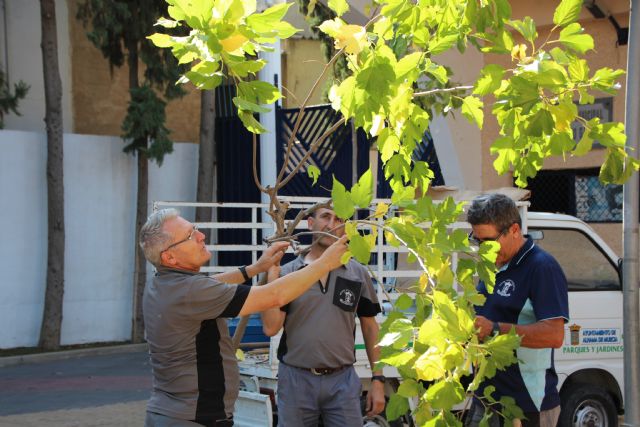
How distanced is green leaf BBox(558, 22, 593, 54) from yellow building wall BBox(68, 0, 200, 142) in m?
15.5

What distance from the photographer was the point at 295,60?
79.6 feet

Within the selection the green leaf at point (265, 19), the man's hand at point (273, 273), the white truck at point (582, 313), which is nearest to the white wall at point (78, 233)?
the white truck at point (582, 313)

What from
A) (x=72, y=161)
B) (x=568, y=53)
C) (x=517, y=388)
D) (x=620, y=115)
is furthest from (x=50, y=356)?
(x=568, y=53)

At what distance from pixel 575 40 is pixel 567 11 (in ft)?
0.39

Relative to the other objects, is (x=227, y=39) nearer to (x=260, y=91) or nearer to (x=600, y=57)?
(x=260, y=91)

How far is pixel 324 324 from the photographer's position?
19.3 feet

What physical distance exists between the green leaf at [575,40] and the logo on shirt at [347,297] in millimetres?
2601

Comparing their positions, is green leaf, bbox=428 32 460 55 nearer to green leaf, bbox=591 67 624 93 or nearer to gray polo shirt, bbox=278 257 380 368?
green leaf, bbox=591 67 624 93

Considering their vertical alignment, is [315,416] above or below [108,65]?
below

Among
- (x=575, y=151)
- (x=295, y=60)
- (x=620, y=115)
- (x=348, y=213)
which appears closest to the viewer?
(x=348, y=213)

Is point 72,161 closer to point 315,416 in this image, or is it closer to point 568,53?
point 315,416

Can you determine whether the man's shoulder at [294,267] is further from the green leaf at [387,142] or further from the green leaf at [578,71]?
the green leaf at [578,71]

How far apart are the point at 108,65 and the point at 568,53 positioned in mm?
16667

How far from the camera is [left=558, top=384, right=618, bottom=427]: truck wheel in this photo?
7762mm
